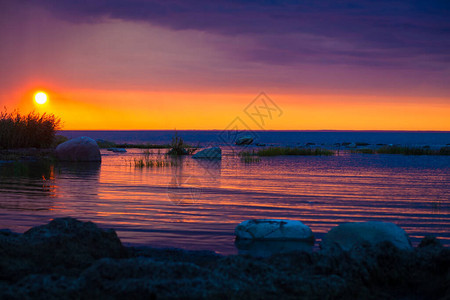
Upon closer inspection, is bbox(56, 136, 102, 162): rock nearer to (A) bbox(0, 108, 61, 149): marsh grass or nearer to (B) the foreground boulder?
(A) bbox(0, 108, 61, 149): marsh grass

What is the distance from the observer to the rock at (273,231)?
8234mm

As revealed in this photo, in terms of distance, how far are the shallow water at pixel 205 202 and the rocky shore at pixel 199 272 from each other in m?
1.89

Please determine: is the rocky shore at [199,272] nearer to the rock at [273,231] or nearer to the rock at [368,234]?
the rock at [368,234]

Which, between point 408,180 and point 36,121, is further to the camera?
point 36,121

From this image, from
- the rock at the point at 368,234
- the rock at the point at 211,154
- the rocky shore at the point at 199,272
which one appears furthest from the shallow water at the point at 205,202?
the rock at the point at 211,154

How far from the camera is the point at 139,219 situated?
971 centimetres

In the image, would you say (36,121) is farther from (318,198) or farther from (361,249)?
(361,249)

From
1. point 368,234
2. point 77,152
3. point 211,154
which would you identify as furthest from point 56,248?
point 211,154

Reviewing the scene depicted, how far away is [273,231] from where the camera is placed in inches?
327

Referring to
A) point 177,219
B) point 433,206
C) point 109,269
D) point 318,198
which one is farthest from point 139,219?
point 433,206

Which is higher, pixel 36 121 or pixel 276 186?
pixel 36 121

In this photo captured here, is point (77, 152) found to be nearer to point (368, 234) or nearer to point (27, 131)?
point (27, 131)

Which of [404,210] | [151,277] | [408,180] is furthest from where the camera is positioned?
[408,180]

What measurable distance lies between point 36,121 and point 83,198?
20249mm
